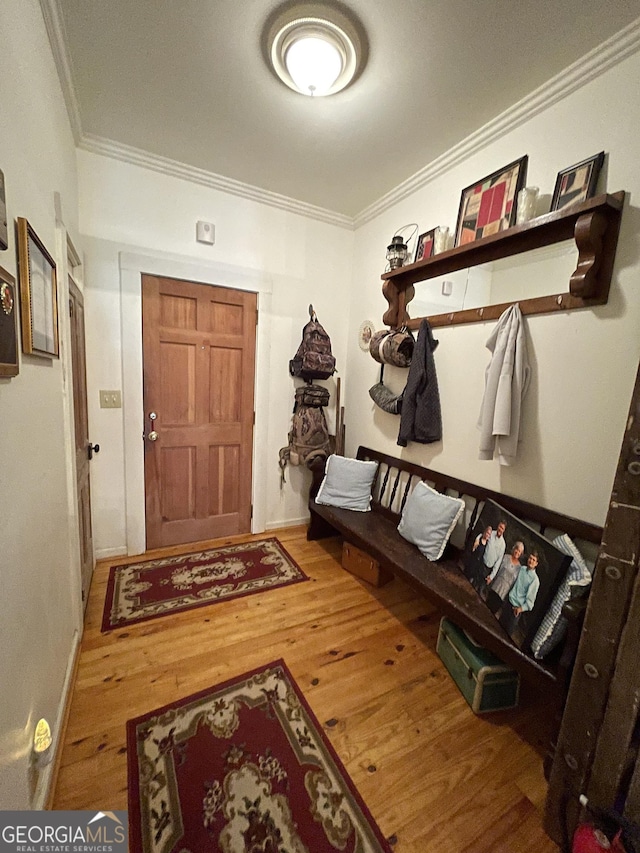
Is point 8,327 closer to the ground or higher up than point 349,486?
higher up

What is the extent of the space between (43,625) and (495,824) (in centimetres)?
164

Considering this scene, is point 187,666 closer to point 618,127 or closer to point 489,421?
point 489,421

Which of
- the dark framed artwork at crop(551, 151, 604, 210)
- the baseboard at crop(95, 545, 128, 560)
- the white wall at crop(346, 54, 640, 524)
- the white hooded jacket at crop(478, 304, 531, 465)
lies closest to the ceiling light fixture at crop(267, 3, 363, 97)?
the white wall at crop(346, 54, 640, 524)

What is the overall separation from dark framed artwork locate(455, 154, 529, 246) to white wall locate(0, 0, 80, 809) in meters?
1.97

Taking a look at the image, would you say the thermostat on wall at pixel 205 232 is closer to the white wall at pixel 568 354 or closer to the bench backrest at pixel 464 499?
the white wall at pixel 568 354

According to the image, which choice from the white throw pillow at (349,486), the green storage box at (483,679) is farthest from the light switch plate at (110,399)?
the green storage box at (483,679)

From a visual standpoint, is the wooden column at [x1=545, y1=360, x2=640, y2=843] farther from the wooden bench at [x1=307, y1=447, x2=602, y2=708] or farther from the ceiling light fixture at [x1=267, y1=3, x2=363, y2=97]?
the ceiling light fixture at [x1=267, y1=3, x2=363, y2=97]

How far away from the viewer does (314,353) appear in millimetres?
2730

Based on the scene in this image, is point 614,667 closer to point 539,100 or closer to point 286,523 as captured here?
point 539,100

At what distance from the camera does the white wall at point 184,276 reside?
2232mm

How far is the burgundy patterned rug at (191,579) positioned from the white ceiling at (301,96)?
2.86 m

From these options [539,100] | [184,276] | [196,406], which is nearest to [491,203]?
[539,100]

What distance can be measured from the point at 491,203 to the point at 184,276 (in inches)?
81.0

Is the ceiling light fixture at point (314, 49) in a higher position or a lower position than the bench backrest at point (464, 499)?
higher
